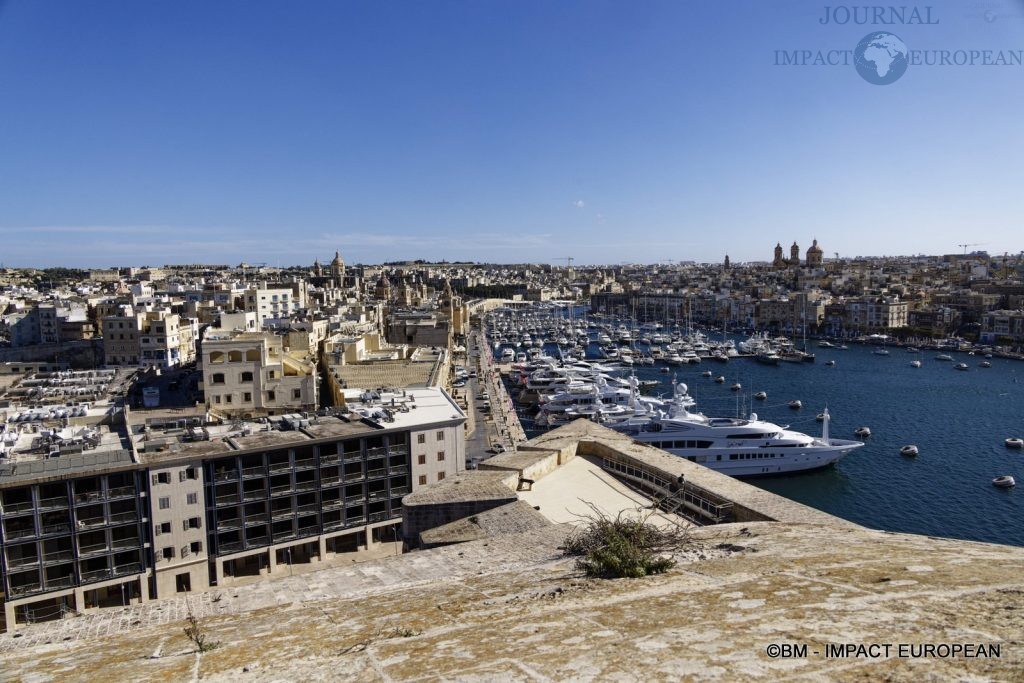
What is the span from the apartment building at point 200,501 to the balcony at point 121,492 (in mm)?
15

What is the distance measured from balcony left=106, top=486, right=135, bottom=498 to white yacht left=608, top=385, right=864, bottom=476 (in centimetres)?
1372

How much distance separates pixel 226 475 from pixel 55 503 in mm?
2544

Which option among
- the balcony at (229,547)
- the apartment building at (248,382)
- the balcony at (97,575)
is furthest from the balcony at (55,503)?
the apartment building at (248,382)

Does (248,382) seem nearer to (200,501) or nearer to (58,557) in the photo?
(200,501)

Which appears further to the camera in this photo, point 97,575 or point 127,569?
point 127,569

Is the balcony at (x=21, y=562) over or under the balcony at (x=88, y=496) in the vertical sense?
under

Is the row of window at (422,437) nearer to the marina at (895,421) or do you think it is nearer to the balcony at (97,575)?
the balcony at (97,575)

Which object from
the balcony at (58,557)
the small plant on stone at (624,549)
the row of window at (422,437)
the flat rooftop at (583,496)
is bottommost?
the balcony at (58,557)

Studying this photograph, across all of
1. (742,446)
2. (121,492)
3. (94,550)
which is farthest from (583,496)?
(742,446)

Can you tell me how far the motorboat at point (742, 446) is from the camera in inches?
806

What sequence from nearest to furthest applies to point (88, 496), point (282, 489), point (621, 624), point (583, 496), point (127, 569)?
point (621, 624)
point (583, 496)
point (88, 496)
point (127, 569)
point (282, 489)

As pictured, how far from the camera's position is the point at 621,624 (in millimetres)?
3461

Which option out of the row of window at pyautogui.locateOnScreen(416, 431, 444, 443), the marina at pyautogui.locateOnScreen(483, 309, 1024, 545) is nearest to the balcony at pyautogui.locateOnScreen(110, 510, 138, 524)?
the row of window at pyautogui.locateOnScreen(416, 431, 444, 443)

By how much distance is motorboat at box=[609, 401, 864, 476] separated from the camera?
20469 millimetres
